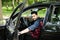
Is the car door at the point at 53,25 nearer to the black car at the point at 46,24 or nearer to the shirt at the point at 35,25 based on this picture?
the black car at the point at 46,24

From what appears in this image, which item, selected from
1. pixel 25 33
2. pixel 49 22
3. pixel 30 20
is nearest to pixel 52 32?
pixel 49 22

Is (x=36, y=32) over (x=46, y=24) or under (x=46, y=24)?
under

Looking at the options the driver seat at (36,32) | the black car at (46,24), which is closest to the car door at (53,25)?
the black car at (46,24)

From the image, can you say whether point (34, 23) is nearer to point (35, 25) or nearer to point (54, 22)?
point (35, 25)

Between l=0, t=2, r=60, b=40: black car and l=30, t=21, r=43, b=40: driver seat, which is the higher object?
l=0, t=2, r=60, b=40: black car

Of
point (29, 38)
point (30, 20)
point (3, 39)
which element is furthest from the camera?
point (30, 20)

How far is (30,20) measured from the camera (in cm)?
571

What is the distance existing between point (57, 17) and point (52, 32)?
40cm

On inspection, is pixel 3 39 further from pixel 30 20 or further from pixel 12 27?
pixel 30 20

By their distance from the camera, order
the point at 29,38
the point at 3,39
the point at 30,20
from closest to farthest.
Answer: the point at 3,39 < the point at 29,38 < the point at 30,20

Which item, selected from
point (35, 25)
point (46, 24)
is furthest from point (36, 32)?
point (46, 24)

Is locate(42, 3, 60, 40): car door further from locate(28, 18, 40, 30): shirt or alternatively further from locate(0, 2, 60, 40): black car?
locate(28, 18, 40, 30): shirt

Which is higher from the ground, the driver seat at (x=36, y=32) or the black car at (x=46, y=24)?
the black car at (x=46, y=24)

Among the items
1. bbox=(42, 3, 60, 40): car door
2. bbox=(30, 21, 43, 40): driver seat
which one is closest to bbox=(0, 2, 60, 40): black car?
bbox=(42, 3, 60, 40): car door
